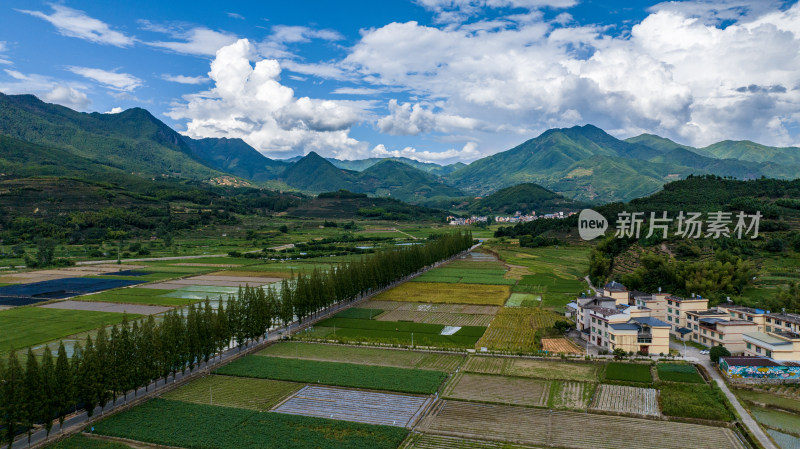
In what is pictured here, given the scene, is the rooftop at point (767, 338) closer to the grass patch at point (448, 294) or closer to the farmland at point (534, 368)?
the farmland at point (534, 368)

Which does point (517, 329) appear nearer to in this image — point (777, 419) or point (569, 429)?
point (569, 429)

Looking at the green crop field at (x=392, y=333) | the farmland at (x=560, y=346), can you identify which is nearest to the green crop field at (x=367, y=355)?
the green crop field at (x=392, y=333)

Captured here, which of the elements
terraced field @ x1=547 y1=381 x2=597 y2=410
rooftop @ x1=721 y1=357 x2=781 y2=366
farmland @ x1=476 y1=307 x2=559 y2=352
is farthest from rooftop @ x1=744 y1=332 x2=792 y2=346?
farmland @ x1=476 y1=307 x2=559 y2=352

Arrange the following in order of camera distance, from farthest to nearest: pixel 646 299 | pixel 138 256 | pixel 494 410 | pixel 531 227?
pixel 531 227
pixel 138 256
pixel 646 299
pixel 494 410

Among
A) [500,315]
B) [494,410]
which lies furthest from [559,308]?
[494,410]

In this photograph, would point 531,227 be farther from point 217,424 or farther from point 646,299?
point 217,424

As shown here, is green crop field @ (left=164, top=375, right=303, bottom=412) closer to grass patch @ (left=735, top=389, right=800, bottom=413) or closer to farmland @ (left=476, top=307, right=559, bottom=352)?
Answer: farmland @ (left=476, top=307, right=559, bottom=352)

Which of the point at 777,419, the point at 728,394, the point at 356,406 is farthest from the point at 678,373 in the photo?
the point at 356,406
